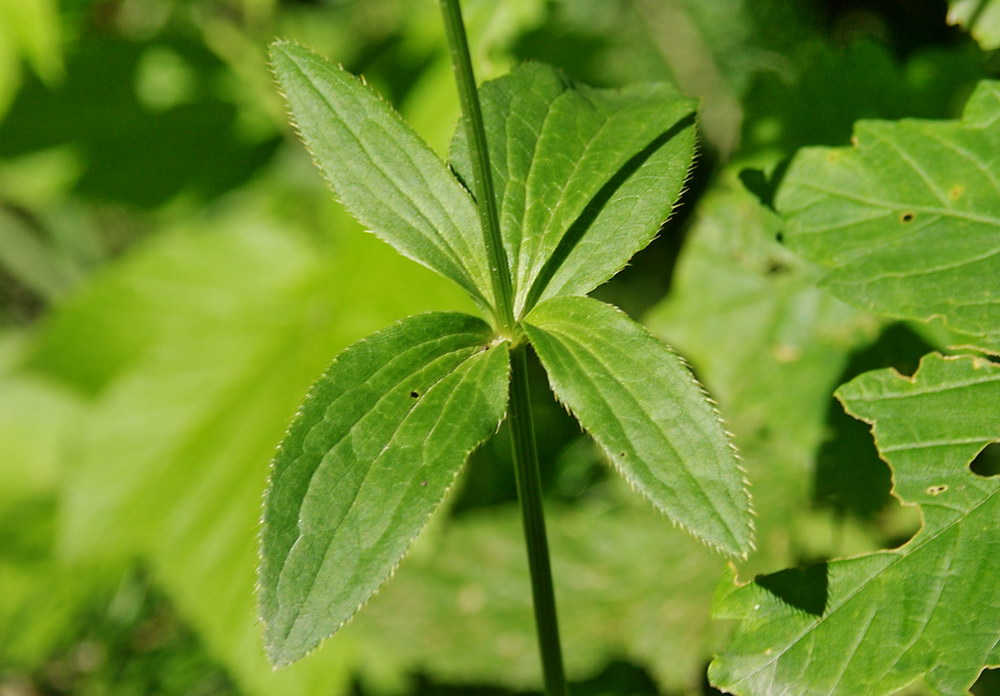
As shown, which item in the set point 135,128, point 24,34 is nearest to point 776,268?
point 24,34

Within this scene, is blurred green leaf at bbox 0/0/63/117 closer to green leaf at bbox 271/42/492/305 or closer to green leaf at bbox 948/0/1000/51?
green leaf at bbox 271/42/492/305

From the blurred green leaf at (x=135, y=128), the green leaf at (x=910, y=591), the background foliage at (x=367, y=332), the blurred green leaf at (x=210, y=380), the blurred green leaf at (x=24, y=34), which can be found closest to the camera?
the green leaf at (x=910, y=591)

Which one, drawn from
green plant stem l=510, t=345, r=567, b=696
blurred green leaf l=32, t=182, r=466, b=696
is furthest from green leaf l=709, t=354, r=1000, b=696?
blurred green leaf l=32, t=182, r=466, b=696

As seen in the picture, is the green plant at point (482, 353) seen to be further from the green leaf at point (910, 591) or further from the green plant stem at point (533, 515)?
the green leaf at point (910, 591)

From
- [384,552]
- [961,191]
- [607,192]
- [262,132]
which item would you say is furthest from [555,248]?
[262,132]

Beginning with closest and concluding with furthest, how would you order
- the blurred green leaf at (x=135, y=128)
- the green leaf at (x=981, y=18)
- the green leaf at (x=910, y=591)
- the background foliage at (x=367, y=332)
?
the green leaf at (x=910, y=591)
the green leaf at (x=981, y=18)
the background foliage at (x=367, y=332)
the blurred green leaf at (x=135, y=128)

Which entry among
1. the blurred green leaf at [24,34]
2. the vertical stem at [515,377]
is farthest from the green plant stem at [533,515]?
the blurred green leaf at [24,34]
